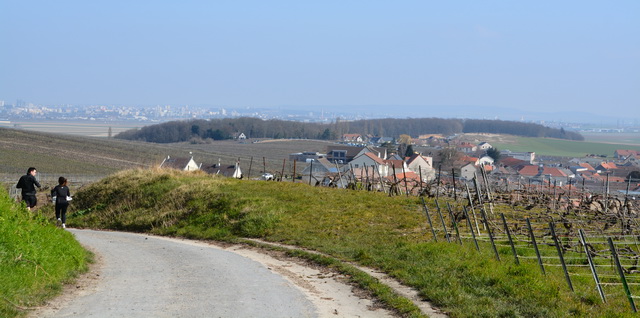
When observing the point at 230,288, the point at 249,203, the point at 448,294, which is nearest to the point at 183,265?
the point at 230,288

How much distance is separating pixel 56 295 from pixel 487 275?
23.0ft

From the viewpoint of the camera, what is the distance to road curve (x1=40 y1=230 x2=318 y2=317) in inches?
363

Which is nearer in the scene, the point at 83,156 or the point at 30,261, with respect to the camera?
the point at 30,261

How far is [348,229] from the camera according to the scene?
61.3 feet

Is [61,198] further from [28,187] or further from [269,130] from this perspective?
[269,130]

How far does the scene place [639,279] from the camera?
14047mm

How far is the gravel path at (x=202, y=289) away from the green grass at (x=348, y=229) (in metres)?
1.01

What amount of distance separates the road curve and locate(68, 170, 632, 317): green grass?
1698 millimetres

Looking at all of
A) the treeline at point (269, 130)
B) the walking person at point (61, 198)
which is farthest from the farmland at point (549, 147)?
the walking person at point (61, 198)

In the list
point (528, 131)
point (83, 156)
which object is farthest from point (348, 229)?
point (528, 131)

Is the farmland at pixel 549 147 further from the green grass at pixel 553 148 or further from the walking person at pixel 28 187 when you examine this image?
the walking person at pixel 28 187

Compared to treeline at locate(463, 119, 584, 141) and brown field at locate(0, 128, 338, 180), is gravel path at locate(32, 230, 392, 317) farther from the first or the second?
treeline at locate(463, 119, 584, 141)

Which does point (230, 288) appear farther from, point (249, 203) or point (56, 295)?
point (249, 203)

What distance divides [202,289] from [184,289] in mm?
284
